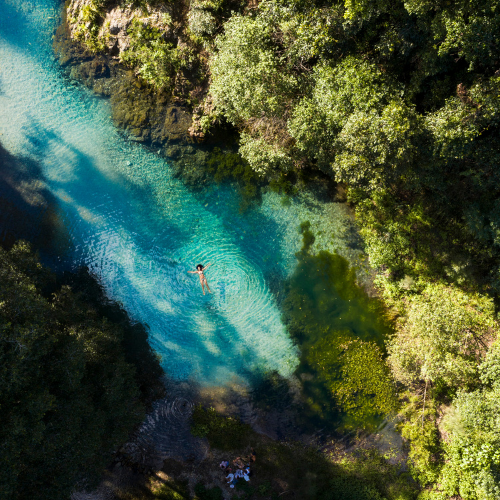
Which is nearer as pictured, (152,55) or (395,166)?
(395,166)

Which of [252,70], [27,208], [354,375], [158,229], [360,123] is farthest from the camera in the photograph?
[354,375]

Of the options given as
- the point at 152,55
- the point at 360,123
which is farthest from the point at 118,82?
the point at 360,123

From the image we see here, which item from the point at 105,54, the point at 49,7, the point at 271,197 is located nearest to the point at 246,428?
the point at 271,197

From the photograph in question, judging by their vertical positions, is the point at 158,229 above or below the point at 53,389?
above

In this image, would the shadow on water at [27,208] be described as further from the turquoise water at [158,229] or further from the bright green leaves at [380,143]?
the bright green leaves at [380,143]

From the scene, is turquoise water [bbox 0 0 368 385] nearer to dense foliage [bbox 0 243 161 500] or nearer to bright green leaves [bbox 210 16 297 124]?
dense foliage [bbox 0 243 161 500]

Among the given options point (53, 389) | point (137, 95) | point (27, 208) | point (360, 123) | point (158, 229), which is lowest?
point (53, 389)

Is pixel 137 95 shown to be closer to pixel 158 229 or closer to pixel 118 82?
pixel 118 82
